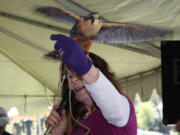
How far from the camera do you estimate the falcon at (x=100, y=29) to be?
99 cm

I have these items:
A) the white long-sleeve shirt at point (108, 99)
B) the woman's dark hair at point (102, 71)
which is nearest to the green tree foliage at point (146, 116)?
the woman's dark hair at point (102, 71)

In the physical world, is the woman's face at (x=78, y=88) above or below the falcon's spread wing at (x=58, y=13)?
below

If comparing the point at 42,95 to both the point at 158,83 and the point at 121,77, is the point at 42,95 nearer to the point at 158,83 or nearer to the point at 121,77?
the point at 121,77

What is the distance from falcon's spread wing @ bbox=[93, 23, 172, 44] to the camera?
3.53 feet

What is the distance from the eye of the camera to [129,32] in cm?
110

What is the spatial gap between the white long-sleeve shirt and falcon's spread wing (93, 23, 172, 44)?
18.9 inches

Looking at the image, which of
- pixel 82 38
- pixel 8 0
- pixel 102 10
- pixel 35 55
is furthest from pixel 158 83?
pixel 82 38

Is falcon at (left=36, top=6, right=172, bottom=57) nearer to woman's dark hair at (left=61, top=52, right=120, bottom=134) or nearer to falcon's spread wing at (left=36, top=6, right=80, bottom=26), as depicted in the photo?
falcon's spread wing at (left=36, top=6, right=80, bottom=26)

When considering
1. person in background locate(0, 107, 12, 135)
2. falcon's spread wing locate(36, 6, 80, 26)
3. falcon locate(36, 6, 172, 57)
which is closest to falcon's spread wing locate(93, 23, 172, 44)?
falcon locate(36, 6, 172, 57)

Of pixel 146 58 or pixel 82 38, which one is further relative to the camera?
pixel 146 58

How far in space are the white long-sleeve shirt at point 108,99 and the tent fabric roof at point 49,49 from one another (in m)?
0.63

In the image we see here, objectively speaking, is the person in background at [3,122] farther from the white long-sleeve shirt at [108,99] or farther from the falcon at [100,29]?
the white long-sleeve shirt at [108,99]

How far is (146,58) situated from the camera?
9.46 feet

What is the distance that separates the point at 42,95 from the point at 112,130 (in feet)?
12.1
